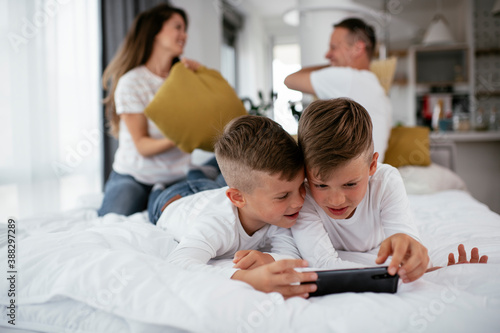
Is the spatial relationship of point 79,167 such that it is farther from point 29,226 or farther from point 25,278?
point 25,278

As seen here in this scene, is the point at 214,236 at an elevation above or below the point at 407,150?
below

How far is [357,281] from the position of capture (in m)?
0.69

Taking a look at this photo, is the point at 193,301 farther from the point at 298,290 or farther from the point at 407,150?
the point at 407,150

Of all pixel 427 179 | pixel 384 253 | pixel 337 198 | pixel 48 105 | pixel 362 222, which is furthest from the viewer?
pixel 48 105

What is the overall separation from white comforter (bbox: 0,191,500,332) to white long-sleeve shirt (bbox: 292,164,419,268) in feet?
0.51

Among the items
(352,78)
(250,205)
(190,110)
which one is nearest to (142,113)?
(190,110)

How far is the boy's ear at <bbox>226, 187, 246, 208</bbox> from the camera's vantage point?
951 mm

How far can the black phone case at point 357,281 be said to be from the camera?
69cm

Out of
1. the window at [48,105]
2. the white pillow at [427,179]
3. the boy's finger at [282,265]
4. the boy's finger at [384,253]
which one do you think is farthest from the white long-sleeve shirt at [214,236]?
the window at [48,105]

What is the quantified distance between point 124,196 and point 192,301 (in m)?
1.08

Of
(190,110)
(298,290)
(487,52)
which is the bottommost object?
(298,290)

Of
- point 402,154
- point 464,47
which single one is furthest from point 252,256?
point 464,47

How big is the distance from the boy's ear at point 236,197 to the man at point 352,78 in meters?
0.74

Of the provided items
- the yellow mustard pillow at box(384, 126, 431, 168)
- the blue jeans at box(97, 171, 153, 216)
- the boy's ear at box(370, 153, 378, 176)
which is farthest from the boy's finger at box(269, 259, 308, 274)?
the yellow mustard pillow at box(384, 126, 431, 168)
